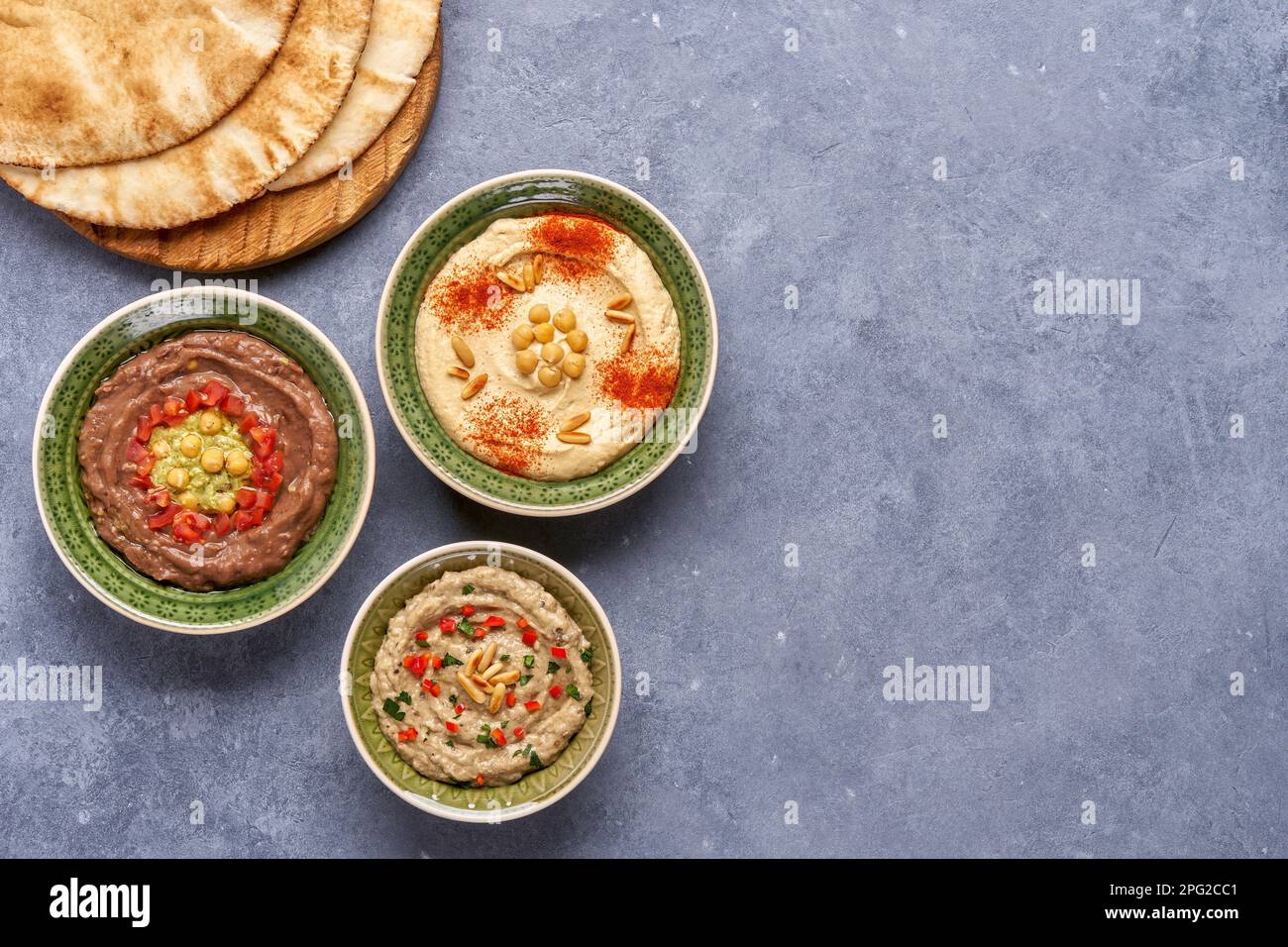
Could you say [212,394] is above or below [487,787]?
above

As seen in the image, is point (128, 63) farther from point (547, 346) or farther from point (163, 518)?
point (547, 346)

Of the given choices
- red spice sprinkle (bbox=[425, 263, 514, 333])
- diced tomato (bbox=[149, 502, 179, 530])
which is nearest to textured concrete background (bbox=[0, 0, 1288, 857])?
red spice sprinkle (bbox=[425, 263, 514, 333])

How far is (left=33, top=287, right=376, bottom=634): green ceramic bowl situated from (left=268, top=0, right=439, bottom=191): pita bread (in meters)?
0.72

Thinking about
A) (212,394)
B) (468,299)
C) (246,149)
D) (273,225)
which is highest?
(246,149)

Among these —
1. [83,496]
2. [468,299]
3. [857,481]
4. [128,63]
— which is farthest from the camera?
[857,481]

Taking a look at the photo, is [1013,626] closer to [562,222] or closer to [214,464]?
[562,222]

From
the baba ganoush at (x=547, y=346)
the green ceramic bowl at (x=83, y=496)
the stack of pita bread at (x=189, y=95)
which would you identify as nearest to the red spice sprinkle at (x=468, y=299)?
the baba ganoush at (x=547, y=346)

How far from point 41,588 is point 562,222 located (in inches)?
122

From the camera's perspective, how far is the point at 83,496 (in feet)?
16.2

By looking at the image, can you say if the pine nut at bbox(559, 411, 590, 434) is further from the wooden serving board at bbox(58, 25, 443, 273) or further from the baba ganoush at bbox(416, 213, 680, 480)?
the wooden serving board at bbox(58, 25, 443, 273)

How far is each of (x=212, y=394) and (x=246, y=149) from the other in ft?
3.75

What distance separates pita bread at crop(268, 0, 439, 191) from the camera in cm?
511

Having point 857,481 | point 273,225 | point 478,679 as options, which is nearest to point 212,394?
point 273,225

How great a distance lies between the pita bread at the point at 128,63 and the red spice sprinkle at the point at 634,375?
6.72 feet
